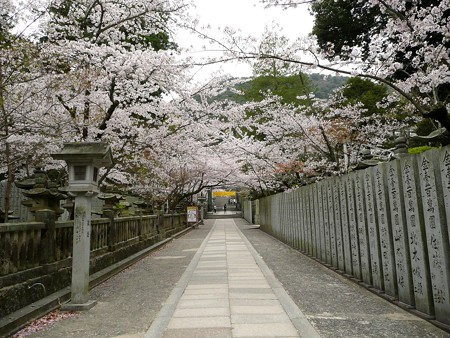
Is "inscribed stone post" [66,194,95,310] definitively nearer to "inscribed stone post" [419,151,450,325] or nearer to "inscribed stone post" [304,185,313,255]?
"inscribed stone post" [419,151,450,325]

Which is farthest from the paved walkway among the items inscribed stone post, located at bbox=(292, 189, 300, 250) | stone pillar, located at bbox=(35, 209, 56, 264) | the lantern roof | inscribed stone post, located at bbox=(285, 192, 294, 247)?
inscribed stone post, located at bbox=(285, 192, 294, 247)

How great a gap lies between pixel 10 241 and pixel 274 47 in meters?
6.30

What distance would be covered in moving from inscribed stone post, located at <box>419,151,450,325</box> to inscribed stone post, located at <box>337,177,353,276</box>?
3.27 m

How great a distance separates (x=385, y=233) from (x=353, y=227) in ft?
5.32

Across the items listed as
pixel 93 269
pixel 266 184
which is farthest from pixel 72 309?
pixel 266 184

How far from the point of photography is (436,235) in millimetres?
4613

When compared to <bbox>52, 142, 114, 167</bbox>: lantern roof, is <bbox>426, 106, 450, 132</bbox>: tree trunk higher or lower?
higher

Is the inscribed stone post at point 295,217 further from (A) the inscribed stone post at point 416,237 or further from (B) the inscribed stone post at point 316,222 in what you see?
(A) the inscribed stone post at point 416,237

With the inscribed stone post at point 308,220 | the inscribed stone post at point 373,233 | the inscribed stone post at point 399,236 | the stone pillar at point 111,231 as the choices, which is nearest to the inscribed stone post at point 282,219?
the inscribed stone post at point 308,220

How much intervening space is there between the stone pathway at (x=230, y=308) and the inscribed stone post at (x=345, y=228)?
5.88 feet

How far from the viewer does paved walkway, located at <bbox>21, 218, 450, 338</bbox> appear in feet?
15.1

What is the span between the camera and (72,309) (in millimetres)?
5758

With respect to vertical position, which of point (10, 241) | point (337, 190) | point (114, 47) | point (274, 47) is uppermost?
point (114, 47)

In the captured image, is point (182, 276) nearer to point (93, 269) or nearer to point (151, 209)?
point (93, 269)
